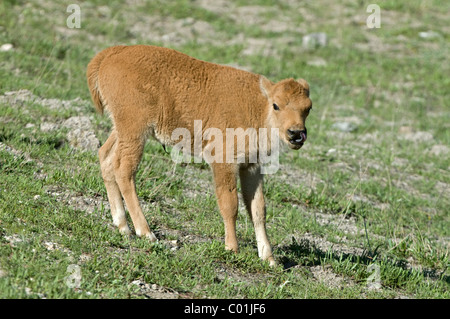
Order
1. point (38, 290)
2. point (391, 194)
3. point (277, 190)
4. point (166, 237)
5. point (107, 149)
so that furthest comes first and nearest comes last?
point (391, 194) → point (277, 190) → point (107, 149) → point (166, 237) → point (38, 290)

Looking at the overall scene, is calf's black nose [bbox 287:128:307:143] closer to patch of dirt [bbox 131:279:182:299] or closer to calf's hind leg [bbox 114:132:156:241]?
calf's hind leg [bbox 114:132:156:241]

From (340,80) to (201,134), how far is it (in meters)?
9.35

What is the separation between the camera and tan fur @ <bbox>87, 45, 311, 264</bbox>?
689 cm

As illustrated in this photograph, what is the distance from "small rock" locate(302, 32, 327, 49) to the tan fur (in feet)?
33.2

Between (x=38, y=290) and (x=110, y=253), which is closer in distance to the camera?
(x=38, y=290)

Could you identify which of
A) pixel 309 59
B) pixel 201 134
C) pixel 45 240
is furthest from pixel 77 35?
pixel 45 240

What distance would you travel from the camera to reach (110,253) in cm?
614

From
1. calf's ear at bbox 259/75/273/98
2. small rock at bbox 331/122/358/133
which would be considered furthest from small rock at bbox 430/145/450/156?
calf's ear at bbox 259/75/273/98

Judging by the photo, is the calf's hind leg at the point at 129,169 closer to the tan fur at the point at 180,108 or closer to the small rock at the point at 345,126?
the tan fur at the point at 180,108

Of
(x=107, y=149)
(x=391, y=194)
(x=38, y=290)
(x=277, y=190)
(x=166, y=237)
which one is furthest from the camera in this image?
(x=391, y=194)

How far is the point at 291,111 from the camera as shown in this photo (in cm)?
676

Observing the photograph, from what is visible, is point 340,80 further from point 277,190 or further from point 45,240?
point 45,240

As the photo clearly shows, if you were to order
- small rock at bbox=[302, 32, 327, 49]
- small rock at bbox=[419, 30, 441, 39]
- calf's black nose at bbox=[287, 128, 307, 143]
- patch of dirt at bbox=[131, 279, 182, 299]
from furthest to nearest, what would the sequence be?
small rock at bbox=[419, 30, 441, 39], small rock at bbox=[302, 32, 327, 49], calf's black nose at bbox=[287, 128, 307, 143], patch of dirt at bbox=[131, 279, 182, 299]

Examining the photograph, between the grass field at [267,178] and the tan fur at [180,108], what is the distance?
0.44 m
